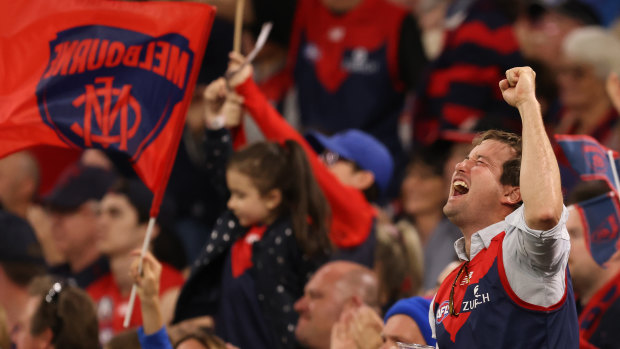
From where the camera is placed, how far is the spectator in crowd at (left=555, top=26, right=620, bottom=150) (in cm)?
684

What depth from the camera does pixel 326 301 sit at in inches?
190

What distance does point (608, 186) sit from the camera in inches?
180

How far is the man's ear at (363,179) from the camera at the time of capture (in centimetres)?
624

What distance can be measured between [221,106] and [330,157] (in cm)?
110

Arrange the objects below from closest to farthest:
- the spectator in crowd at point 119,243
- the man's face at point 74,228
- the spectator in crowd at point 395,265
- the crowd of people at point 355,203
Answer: the crowd of people at point 355,203
the spectator in crowd at point 395,265
the spectator in crowd at point 119,243
the man's face at point 74,228

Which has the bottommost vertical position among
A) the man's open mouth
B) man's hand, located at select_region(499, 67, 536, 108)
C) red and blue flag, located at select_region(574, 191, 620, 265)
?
red and blue flag, located at select_region(574, 191, 620, 265)

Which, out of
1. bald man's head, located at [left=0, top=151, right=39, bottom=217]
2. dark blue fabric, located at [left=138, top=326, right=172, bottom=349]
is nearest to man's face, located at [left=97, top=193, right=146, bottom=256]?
bald man's head, located at [left=0, top=151, right=39, bottom=217]

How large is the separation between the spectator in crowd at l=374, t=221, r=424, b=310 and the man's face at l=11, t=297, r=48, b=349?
62.7 inches

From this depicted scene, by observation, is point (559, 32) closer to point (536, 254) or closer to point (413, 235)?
point (413, 235)

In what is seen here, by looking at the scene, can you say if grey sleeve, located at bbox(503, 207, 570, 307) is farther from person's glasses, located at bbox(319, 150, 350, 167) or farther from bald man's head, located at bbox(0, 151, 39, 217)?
bald man's head, located at bbox(0, 151, 39, 217)

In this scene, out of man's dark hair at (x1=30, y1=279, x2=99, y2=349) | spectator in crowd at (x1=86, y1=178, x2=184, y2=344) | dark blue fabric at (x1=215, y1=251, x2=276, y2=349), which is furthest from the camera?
spectator in crowd at (x1=86, y1=178, x2=184, y2=344)

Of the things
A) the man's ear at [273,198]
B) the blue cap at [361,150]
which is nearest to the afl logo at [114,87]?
the man's ear at [273,198]

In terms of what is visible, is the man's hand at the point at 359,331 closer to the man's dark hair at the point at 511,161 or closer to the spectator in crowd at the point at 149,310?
the spectator in crowd at the point at 149,310

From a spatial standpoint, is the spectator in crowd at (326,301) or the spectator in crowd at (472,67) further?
the spectator in crowd at (472,67)
